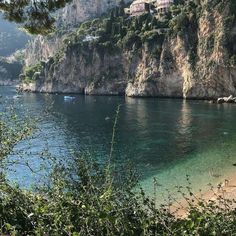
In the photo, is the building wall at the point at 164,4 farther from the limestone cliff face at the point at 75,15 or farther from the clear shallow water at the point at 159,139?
the limestone cliff face at the point at 75,15

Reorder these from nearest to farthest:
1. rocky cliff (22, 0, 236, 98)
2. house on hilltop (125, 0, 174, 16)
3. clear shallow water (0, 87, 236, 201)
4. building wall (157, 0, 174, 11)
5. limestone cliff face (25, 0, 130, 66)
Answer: clear shallow water (0, 87, 236, 201), rocky cliff (22, 0, 236, 98), building wall (157, 0, 174, 11), house on hilltop (125, 0, 174, 16), limestone cliff face (25, 0, 130, 66)

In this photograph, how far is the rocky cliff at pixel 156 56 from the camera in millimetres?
88062

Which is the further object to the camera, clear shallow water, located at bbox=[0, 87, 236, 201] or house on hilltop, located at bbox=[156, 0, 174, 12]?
house on hilltop, located at bbox=[156, 0, 174, 12]

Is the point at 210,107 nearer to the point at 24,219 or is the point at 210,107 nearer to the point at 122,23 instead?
the point at 122,23

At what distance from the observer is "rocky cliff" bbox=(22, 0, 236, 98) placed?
88062 millimetres

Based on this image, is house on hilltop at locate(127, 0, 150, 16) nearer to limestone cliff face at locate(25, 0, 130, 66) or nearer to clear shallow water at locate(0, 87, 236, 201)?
limestone cliff face at locate(25, 0, 130, 66)

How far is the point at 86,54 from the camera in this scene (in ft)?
414

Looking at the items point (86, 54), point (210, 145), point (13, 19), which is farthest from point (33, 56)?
point (13, 19)

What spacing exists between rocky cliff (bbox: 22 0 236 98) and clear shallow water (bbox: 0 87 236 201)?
15.5 metres

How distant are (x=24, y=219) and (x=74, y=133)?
42996 millimetres

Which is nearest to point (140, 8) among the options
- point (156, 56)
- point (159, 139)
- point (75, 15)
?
point (156, 56)

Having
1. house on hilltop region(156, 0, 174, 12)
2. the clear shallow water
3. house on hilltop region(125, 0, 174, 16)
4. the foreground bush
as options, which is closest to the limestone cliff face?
house on hilltop region(125, 0, 174, 16)

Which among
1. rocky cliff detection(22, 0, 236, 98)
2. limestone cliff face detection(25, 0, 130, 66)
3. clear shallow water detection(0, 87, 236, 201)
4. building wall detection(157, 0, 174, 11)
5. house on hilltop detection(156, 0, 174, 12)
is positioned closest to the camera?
clear shallow water detection(0, 87, 236, 201)

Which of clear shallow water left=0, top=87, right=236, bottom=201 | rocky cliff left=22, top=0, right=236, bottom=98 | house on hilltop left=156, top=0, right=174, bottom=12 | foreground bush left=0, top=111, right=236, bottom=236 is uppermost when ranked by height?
house on hilltop left=156, top=0, right=174, bottom=12
